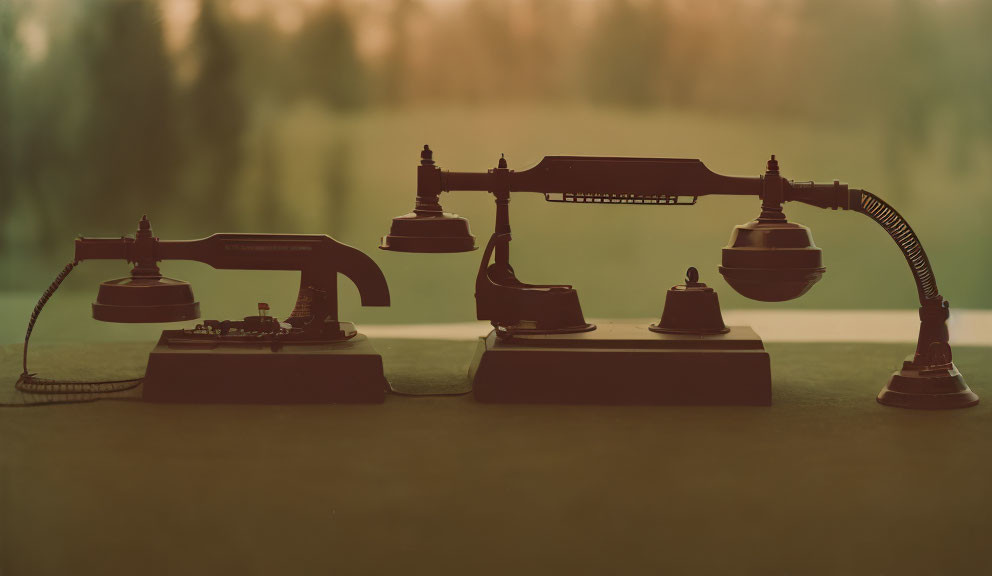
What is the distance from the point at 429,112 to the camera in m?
4.77

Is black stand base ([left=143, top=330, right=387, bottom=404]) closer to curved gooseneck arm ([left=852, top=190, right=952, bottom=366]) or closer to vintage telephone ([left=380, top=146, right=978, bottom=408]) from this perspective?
vintage telephone ([left=380, top=146, right=978, bottom=408])

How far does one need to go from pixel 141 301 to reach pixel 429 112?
88.8 inches

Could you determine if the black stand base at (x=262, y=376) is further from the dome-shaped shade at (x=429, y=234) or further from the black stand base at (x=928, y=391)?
the black stand base at (x=928, y=391)

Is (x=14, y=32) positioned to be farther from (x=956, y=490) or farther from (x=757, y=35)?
(x=956, y=490)

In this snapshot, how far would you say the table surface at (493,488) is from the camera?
1701 millimetres

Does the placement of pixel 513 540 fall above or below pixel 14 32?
below

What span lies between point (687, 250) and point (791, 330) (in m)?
0.77

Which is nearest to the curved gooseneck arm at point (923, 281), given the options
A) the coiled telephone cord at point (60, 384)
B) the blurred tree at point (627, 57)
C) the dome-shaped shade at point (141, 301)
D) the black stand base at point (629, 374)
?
the black stand base at point (629, 374)

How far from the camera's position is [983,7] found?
4801 mm

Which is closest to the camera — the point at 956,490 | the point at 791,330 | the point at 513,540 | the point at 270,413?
the point at 513,540

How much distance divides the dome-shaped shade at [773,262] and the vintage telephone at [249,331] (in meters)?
0.85

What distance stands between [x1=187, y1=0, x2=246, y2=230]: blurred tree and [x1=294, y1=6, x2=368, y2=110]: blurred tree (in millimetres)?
284

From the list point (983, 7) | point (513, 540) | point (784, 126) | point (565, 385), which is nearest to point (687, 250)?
point (784, 126)

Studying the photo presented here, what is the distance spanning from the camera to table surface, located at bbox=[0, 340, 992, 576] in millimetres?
1701
